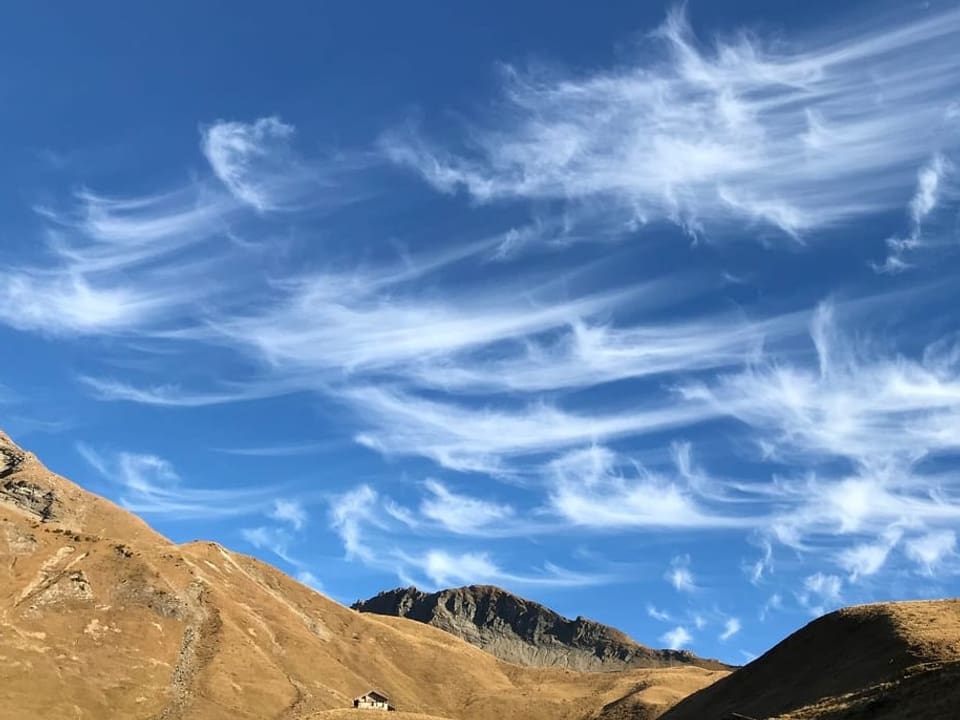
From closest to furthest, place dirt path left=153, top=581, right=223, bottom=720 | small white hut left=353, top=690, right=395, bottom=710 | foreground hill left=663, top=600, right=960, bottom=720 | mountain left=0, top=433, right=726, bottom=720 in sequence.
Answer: foreground hill left=663, top=600, right=960, bottom=720 → mountain left=0, top=433, right=726, bottom=720 → dirt path left=153, top=581, right=223, bottom=720 → small white hut left=353, top=690, right=395, bottom=710

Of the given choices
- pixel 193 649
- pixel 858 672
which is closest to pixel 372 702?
pixel 193 649

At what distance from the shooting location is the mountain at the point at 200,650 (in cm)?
11238

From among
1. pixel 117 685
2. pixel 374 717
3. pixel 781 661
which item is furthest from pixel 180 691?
pixel 781 661

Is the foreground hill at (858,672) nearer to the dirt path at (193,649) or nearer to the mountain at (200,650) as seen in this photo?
the mountain at (200,650)

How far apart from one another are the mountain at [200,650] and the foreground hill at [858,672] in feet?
→ 107

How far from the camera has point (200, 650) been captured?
430 ft

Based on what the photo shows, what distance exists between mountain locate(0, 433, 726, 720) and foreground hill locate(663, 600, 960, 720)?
32.7m

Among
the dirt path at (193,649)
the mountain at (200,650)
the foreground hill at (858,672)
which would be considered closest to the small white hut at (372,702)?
the mountain at (200,650)

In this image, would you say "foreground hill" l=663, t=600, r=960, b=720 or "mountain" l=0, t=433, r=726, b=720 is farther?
"mountain" l=0, t=433, r=726, b=720

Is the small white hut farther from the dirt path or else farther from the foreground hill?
the foreground hill

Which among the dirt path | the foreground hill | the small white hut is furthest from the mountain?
the foreground hill

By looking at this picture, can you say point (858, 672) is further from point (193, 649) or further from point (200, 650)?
point (193, 649)

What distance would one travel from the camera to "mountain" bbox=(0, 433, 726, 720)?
369 feet

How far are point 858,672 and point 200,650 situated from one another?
98.6 m
